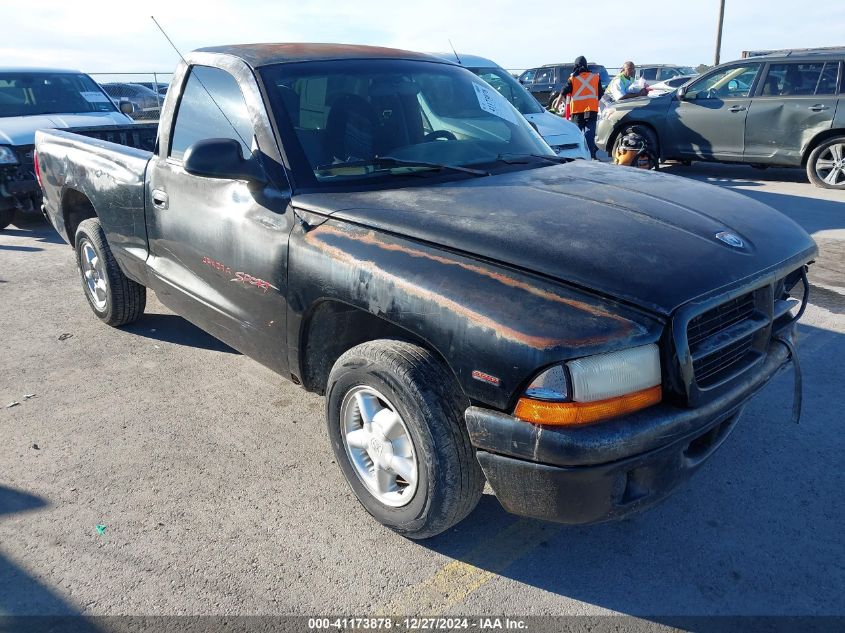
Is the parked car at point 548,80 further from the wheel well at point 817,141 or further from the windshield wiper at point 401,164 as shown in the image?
the windshield wiper at point 401,164

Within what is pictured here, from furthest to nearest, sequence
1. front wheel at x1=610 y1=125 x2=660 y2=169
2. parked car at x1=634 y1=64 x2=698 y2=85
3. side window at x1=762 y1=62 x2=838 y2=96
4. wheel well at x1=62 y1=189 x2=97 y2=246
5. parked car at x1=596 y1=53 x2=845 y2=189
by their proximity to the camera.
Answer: parked car at x1=634 y1=64 x2=698 y2=85
front wheel at x1=610 y1=125 x2=660 y2=169
side window at x1=762 y1=62 x2=838 y2=96
parked car at x1=596 y1=53 x2=845 y2=189
wheel well at x1=62 y1=189 x2=97 y2=246

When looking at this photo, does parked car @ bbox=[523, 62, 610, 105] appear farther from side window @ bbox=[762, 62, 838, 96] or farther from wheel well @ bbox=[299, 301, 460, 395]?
wheel well @ bbox=[299, 301, 460, 395]

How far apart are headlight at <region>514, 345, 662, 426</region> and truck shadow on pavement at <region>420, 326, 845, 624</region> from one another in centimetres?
79

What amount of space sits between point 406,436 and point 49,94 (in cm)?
874

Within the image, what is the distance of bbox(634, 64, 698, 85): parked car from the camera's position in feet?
87.6

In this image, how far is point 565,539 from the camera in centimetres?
285

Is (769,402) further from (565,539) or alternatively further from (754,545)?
(565,539)

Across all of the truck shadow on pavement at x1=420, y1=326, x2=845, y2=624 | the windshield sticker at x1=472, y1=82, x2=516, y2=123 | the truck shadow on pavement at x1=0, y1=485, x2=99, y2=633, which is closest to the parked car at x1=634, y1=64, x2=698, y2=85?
the windshield sticker at x1=472, y1=82, x2=516, y2=123

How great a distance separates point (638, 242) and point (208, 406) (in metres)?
2.60

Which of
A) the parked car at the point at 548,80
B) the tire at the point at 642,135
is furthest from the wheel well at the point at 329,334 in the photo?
the parked car at the point at 548,80

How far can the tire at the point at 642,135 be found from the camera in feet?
37.1

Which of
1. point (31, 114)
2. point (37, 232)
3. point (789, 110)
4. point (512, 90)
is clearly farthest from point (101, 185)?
point (789, 110)

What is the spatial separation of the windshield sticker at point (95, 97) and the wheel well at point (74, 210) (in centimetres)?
475

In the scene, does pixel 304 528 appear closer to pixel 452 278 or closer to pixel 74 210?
pixel 452 278
